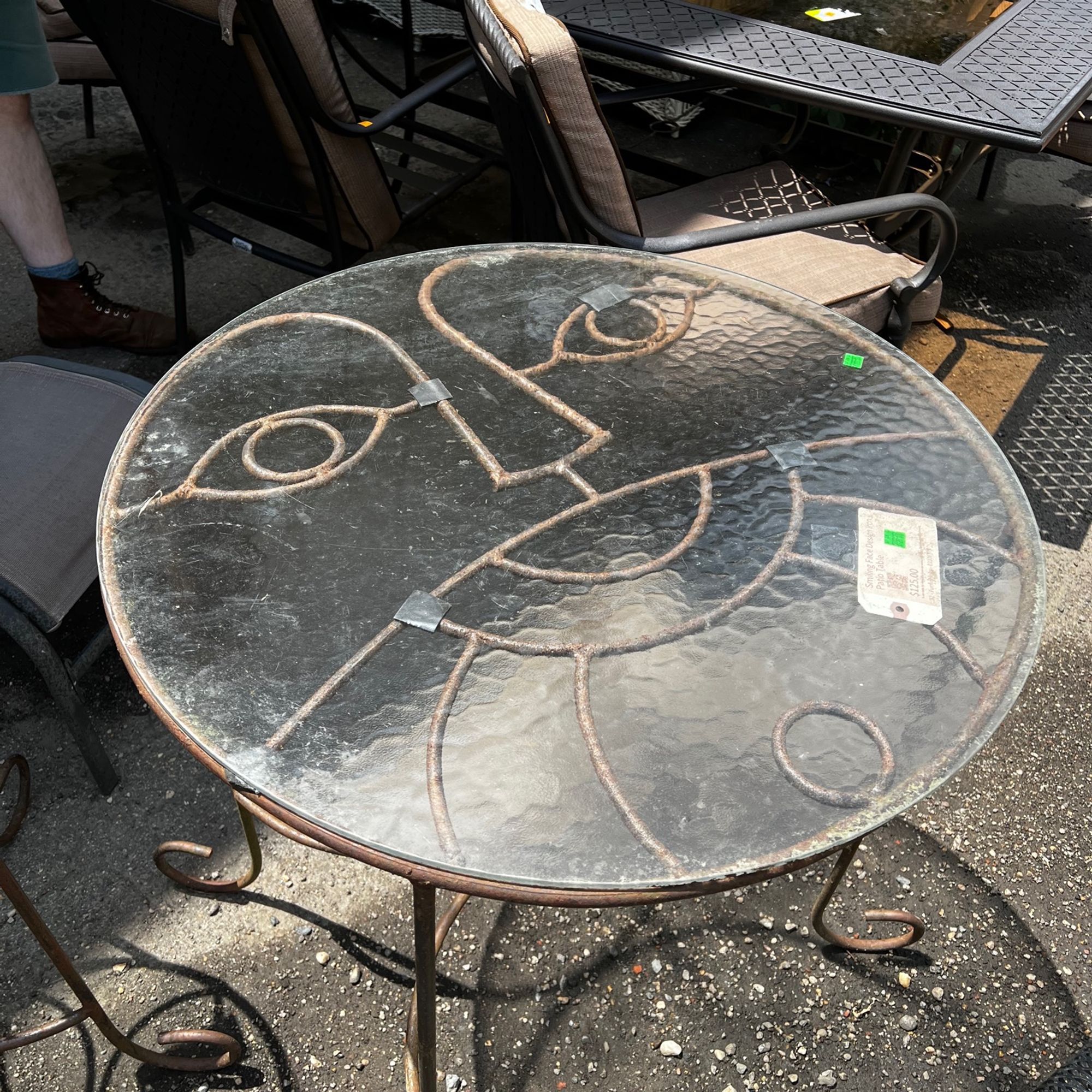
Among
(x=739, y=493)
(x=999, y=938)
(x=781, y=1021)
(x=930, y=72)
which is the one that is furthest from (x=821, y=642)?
(x=930, y=72)

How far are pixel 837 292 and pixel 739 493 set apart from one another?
41.1 inches

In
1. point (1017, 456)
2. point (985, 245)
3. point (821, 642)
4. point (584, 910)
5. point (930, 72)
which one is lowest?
point (584, 910)

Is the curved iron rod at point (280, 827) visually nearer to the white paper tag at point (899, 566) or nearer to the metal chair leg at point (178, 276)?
the white paper tag at point (899, 566)

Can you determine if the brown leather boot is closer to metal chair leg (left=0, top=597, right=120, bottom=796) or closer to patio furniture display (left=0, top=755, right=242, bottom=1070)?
metal chair leg (left=0, top=597, right=120, bottom=796)

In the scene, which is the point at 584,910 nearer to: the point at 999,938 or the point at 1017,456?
the point at 999,938

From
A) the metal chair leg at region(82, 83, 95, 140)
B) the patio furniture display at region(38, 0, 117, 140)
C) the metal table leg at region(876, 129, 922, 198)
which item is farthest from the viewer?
the metal chair leg at region(82, 83, 95, 140)

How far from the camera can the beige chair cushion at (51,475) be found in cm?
165

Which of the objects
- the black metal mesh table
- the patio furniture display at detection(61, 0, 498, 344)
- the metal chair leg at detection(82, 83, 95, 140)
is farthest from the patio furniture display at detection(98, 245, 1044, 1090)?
the metal chair leg at detection(82, 83, 95, 140)

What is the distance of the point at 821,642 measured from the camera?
1083 millimetres

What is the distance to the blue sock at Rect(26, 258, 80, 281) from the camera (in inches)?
105

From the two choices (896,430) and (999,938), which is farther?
(999,938)

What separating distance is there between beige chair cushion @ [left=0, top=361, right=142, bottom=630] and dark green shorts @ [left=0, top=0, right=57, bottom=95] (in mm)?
950

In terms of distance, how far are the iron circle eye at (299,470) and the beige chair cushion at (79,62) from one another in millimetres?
2353

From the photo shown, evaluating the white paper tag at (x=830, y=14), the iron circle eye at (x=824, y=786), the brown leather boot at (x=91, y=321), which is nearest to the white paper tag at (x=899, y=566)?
the iron circle eye at (x=824, y=786)
